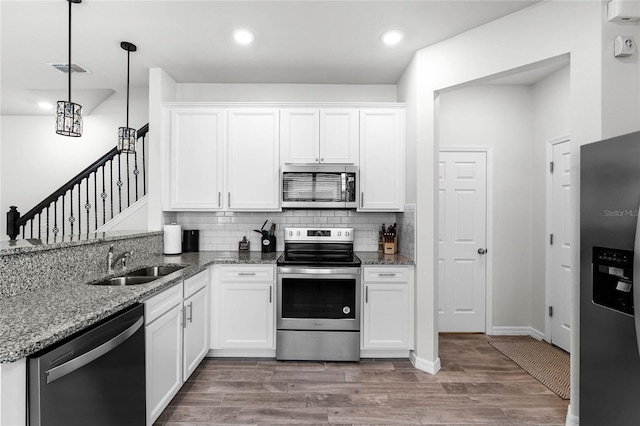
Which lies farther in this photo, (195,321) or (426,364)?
(426,364)

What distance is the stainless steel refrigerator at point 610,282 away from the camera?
161 centimetres

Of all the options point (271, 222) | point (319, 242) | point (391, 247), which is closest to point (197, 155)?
point (271, 222)

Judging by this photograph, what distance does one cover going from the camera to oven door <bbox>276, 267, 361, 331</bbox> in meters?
3.19

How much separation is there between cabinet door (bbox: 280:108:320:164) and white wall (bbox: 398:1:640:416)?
0.92 m

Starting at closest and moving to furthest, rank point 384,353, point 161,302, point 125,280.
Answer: point 161,302, point 125,280, point 384,353

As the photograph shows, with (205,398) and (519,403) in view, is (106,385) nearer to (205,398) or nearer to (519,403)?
(205,398)

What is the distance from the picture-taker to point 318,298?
320 centimetres

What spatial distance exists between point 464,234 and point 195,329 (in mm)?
2928

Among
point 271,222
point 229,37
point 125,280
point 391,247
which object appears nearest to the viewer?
point 125,280

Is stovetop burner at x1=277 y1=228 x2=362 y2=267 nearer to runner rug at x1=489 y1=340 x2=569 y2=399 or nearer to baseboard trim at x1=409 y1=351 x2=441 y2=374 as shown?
baseboard trim at x1=409 y1=351 x2=441 y2=374

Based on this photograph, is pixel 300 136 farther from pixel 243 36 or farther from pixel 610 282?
pixel 610 282

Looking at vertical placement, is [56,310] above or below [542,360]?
above

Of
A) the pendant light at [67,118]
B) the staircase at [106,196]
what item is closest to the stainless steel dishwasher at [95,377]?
the pendant light at [67,118]

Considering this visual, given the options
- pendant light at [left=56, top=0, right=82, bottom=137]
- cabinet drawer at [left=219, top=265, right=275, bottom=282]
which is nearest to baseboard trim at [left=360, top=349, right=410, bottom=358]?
cabinet drawer at [left=219, top=265, right=275, bottom=282]
